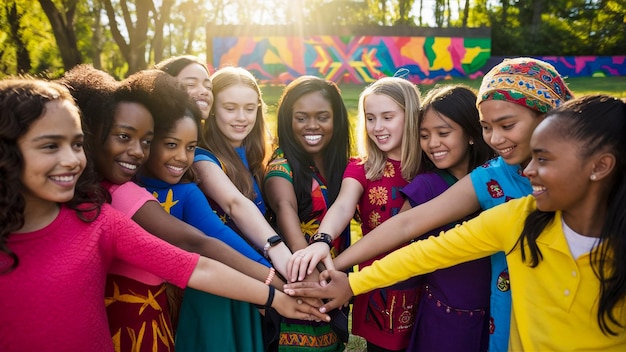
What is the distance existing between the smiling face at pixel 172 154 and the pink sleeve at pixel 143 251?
531 mm

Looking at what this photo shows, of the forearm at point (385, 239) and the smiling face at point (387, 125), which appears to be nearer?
the forearm at point (385, 239)

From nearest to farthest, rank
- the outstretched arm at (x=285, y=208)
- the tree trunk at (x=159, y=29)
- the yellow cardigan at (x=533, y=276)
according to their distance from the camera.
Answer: the yellow cardigan at (x=533, y=276) < the outstretched arm at (x=285, y=208) < the tree trunk at (x=159, y=29)

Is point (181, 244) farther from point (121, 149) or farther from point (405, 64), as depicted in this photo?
point (405, 64)

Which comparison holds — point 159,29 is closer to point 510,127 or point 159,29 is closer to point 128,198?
point 128,198

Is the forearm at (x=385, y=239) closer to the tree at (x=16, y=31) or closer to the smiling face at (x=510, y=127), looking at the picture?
the smiling face at (x=510, y=127)

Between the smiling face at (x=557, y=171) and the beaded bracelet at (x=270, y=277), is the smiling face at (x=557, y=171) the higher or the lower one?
the higher one

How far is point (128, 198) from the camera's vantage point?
213cm

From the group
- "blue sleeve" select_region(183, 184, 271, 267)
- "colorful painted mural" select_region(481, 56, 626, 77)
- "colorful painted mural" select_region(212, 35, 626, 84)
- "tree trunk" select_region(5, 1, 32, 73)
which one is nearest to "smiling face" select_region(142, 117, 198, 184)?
"blue sleeve" select_region(183, 184, 271, 267)

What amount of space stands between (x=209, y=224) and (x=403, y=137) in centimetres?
115

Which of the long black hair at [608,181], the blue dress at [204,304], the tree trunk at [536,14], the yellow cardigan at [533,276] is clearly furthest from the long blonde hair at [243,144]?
the tree trunk at [536,14]

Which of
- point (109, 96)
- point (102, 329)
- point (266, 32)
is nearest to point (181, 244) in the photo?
point (102, 329)

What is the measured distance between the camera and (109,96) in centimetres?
219

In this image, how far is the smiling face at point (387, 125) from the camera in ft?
9.23

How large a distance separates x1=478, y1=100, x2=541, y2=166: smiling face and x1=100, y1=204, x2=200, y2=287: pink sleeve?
55.3 inches
